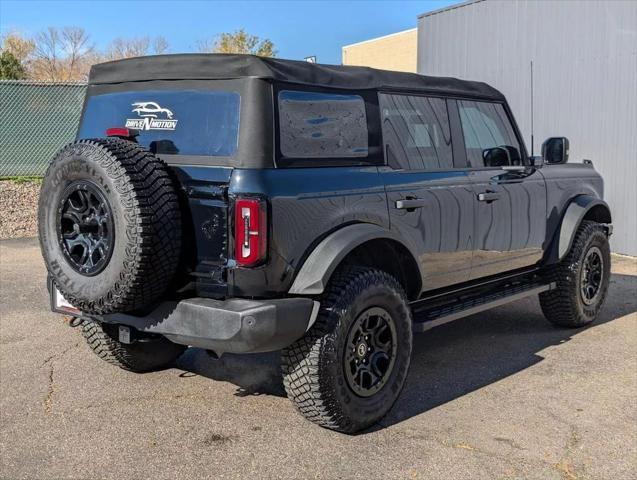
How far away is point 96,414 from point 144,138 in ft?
5.43

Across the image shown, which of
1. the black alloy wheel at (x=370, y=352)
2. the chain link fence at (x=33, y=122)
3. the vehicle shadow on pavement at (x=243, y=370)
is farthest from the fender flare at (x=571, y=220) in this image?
the chain link fence at (x=33, y=122)

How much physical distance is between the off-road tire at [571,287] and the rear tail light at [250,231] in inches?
131

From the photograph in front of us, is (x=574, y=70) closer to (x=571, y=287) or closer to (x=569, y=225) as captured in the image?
(x=569, y=225)

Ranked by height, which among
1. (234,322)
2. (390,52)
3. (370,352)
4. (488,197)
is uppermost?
(390,52)

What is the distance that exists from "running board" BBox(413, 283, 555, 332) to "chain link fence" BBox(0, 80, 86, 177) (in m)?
9.74

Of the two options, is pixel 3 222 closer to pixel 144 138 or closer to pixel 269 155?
pixel 144 138

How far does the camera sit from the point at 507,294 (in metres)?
5.40

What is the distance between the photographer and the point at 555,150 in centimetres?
579

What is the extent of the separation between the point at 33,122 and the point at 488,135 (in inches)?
400

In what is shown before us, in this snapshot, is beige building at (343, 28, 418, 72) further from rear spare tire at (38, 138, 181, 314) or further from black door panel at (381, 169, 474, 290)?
rear spare tire at (38, 138, 181, 314)

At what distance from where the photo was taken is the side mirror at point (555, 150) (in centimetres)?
577

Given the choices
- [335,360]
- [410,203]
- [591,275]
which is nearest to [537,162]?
[591,275]

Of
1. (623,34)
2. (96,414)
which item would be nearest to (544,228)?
(96,414)

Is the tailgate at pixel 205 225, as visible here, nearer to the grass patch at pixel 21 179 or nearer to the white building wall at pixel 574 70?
the white building wall at pixel 574 70
